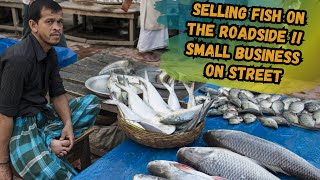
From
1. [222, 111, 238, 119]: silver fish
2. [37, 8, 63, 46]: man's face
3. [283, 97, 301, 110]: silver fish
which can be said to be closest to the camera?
[37, 8, 63, 46]: man's face

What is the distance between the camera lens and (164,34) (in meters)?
7.44

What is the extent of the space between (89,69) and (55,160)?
1835 millimetres

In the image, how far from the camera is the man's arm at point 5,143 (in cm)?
249

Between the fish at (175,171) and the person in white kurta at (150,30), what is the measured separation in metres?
5.28

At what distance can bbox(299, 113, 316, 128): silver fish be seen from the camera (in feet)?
9.42

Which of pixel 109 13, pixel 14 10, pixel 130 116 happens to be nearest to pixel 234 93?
pixel 130 116

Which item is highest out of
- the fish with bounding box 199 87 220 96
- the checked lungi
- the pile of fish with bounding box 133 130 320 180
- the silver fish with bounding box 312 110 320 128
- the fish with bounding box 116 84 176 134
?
the fish with bounding box 116 84 176 134

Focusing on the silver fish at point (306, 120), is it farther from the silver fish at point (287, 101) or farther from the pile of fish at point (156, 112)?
the pile of fish at point (156, 112)

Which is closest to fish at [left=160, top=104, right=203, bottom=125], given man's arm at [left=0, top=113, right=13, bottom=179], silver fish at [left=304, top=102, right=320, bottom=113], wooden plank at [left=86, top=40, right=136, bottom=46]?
man's arm at [left=0, top=113, right=13, bottom=179]

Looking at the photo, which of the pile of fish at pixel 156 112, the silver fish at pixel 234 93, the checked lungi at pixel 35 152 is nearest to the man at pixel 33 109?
the checked lungi at pixel 35 152

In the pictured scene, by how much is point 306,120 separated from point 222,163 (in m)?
1.20

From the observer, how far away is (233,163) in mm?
2119

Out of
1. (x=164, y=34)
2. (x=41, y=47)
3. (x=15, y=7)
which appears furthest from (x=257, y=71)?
(x=15, y=7)

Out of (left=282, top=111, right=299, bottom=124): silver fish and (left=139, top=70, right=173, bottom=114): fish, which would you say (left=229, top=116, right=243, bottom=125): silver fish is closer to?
(left=282, top=111, right=299, bottom=124): silver fish
